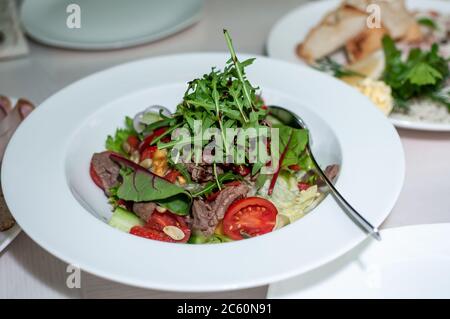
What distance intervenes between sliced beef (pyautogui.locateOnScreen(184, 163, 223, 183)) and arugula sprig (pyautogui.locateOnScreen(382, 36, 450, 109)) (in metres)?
0.79

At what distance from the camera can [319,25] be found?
2209 millimetres

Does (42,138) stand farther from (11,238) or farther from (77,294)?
(77,294)

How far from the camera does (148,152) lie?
1.51m

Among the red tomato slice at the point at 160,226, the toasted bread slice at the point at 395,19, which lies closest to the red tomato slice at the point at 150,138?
the red tomato slice at the point at 160,226

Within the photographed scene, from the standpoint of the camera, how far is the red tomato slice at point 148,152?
1.49 m

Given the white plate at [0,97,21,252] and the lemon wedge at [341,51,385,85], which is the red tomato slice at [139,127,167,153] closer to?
the white plate at [0,97,21,252]

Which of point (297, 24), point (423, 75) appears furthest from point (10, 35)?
point (423, 75)

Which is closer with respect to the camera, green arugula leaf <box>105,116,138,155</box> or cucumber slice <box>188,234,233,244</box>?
cucumber slice <box>188,234,233,244</box>

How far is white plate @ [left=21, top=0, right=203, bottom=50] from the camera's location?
7.45 feet

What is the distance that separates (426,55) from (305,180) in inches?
29.4

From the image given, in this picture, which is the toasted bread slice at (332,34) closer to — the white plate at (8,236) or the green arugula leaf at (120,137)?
the green arugula leaf at (120,137)

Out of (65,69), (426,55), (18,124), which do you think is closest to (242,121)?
(18,124)

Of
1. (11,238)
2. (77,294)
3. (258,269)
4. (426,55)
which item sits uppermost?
(426,55)

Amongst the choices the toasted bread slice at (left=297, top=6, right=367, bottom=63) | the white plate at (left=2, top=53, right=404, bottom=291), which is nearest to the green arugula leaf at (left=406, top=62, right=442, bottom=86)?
the white plate at (left=2, top=53, right=404, bottom=291)
